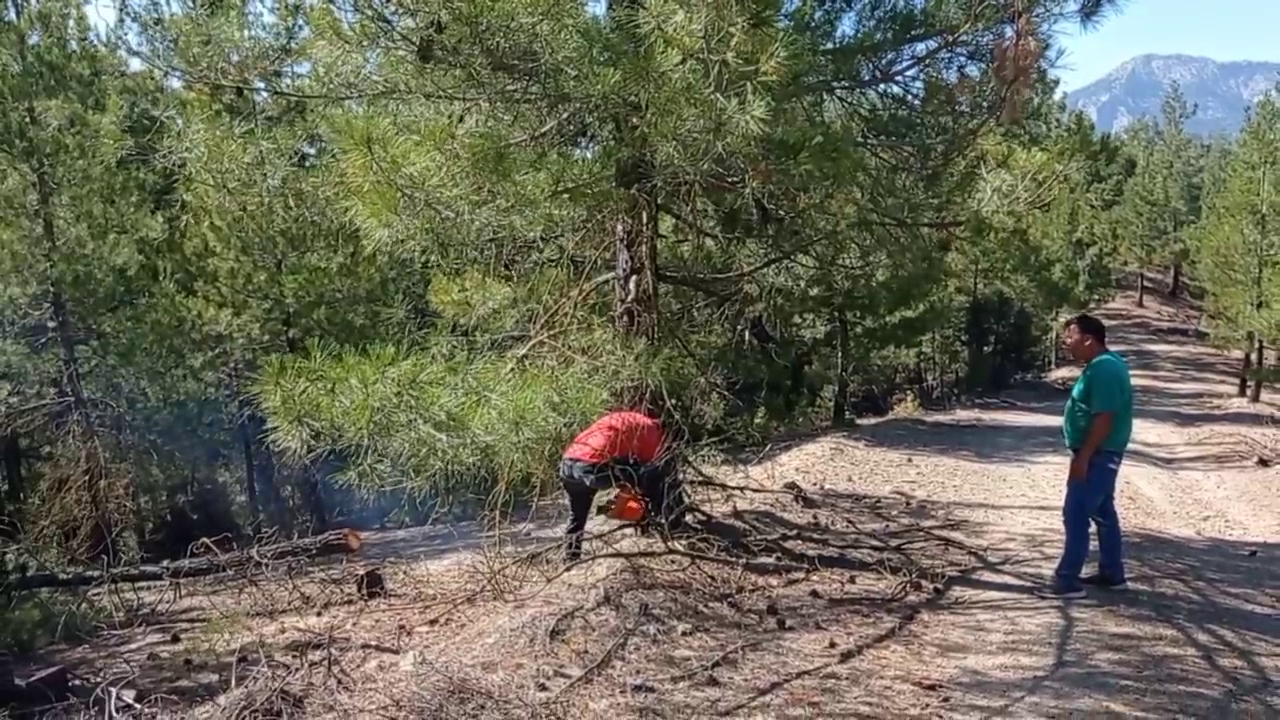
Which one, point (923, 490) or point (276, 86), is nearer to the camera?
point (276, 86)

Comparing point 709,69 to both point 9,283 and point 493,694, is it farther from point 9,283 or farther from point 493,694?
point 9,283

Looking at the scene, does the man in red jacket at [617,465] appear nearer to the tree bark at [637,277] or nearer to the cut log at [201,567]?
the tree bark at [637,277]

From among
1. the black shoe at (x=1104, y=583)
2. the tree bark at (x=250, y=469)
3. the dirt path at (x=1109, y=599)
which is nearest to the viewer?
the dirt path at (x=1109, y=599)

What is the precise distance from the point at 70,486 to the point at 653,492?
7040 mm

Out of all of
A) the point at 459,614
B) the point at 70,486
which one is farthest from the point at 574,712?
the point at 70,486

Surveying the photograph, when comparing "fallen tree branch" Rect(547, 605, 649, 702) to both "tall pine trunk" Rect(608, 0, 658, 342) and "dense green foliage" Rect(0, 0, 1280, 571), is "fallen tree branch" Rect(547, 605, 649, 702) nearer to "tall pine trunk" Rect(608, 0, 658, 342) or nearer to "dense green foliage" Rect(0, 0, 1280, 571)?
"dense green foliage" Rect(0, 0, 1280, 571)

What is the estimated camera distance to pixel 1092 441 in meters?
6.07

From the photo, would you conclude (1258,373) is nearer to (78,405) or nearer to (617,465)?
(617,465)

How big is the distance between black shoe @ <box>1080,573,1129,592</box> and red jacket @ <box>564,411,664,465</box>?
281 cm

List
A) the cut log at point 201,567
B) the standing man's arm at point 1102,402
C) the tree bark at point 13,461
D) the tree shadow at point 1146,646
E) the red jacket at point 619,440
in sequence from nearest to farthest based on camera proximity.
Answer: the tree shadow at point 1146,646 → the red jacket at point 619,440 → the standing man's arm at point 1102,402 → the cut log at point 201,567 → the tree bark at point 13,461

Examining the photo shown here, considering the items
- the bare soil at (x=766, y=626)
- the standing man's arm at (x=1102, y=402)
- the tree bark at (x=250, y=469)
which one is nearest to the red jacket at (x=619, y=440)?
the bare soil at (x=766, y=626)

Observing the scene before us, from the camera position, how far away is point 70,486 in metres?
10.6

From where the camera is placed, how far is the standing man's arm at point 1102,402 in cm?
602

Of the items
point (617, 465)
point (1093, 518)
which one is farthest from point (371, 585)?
point (1093, 518)
